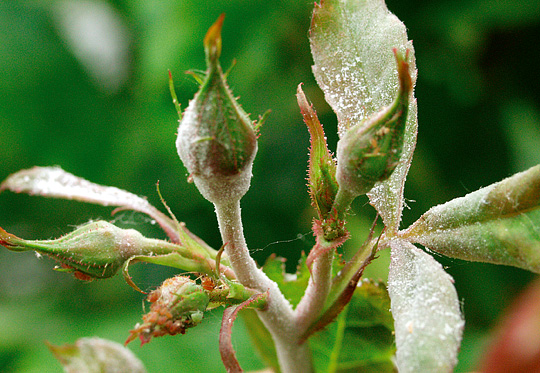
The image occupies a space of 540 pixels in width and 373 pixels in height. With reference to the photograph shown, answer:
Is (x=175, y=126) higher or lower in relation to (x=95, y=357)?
higher

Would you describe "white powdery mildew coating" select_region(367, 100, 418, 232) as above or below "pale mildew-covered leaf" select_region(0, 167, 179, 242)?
below

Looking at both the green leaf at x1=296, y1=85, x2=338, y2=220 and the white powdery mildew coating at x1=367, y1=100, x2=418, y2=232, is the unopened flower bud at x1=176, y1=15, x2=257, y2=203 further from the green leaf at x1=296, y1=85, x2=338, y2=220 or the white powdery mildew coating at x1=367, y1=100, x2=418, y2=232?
the white powdery mildew coating at x1=367, y1=100, x2=418, y2=232

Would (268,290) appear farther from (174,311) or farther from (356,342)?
(356,342)

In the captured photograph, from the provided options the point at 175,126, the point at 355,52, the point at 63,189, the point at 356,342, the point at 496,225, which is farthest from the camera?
the point at 175,126

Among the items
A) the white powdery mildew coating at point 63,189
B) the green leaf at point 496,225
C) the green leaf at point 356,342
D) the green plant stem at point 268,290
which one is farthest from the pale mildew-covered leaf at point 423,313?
the white powdery mildew coating at point 63,189

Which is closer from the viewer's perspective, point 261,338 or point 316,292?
point 316,292

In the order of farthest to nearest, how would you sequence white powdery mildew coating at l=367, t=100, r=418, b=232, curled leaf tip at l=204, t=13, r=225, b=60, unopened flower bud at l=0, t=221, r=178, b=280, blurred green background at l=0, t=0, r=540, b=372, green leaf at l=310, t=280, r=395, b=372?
blurred green background at l=0, t=0, r=540, b=372 < green leaf at l=310, t=280, r=395, b=372 < white powdery mildew coating at l=367, t=100, r=418, b=232 < unopened flower bud at l=0, t=221, r=178, b=280 < curled leaf tip at l=204, t=13, r=225, b=60

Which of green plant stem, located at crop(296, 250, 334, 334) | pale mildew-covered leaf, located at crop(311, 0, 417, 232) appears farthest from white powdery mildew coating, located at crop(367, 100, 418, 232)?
green plant stem, located at crop(296, 250, 334, 334)

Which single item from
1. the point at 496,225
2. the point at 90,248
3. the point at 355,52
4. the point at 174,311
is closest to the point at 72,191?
the point at 90,248
